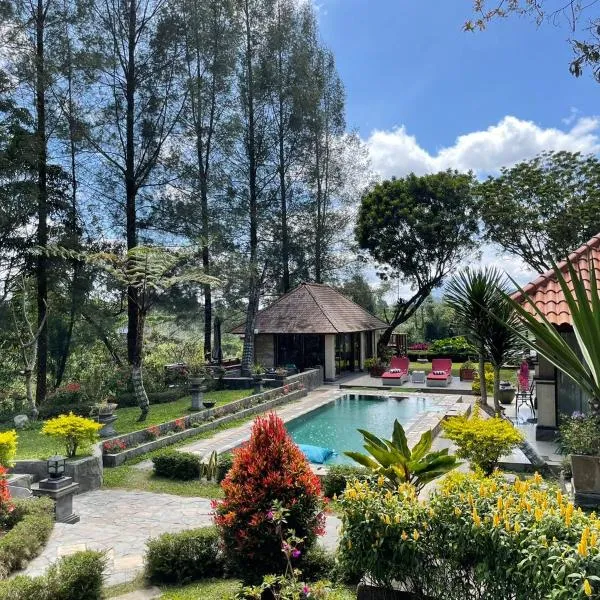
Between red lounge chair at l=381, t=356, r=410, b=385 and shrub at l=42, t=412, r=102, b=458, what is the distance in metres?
14.8

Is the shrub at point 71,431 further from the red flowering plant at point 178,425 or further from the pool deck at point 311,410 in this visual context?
the red flowering plant at point 178,425

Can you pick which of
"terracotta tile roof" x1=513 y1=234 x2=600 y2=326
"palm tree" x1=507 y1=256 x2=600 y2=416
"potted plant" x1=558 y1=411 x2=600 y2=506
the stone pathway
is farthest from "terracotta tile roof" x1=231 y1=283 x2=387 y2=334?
"palm tree" x1=507 y1=256 x2=600 y2=416

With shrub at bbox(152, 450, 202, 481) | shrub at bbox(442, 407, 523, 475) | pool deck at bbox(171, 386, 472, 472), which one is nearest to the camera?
shrub at bbox(442, 407, 523, 475)

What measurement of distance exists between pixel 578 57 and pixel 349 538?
214 inches

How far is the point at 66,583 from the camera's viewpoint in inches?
Answer: 181

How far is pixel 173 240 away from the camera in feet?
74.0

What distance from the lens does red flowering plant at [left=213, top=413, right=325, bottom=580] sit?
4641 mm

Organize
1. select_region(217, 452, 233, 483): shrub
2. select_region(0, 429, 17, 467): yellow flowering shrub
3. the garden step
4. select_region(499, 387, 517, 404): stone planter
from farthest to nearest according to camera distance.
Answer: select_region(499, 387, 517, 404): stone planter
select_region(217, 452, 233, 483): shrub
select_region(0, 429, 17, 467): yellow flowering shrub
the garden step

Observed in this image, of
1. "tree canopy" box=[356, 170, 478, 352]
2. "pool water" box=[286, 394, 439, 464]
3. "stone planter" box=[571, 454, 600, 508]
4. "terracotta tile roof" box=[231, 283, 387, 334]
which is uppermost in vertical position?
"tree canopy" box=[356, 170, 478, 352]

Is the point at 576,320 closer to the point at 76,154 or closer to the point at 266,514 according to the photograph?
the point at 266,514

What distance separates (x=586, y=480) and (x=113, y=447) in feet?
29.8

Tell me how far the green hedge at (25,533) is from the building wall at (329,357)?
17177mm

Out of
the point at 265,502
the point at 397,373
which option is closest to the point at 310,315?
the point at 397,373

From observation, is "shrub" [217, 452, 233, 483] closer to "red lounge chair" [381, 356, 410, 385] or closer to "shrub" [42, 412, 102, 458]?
"shrub" [42, 412, 102, 458]
